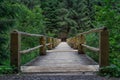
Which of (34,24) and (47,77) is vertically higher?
(34,24)

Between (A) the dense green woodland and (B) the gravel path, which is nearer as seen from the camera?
(B) the gravel path

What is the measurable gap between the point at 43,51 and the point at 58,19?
4804 centimetres

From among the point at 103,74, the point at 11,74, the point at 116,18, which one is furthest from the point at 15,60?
the point at 116,18

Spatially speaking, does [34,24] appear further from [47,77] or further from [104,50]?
[47,77]

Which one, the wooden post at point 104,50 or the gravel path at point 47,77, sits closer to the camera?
the gravel path at point 47,77

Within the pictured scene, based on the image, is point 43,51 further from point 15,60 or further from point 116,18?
point 15,60

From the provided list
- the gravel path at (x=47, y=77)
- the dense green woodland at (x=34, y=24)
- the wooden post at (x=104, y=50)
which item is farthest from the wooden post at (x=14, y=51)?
the wooden post at (x=104, y=50)

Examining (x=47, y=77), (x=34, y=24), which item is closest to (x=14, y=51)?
(x=47, y=77)

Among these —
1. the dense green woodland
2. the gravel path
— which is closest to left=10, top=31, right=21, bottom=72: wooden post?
the dense green woodland

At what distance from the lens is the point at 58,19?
57469 millimetres

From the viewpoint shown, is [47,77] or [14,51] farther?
[14,51]

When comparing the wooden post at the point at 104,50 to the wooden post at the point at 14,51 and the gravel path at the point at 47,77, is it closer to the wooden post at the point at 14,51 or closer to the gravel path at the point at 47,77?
the gravel path at the point at 47,77

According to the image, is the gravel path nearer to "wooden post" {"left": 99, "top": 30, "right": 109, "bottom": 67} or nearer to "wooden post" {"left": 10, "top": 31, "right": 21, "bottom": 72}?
"wooden post" {"left": 10, "top": 31, "right": 21, "bottom": 72}

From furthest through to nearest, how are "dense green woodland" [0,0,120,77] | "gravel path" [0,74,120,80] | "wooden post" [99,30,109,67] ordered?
"dense green woodland" [0,0,120,77]
"wooden post" [99,30,109,67]
"gravel path" [0,74,120,80]
